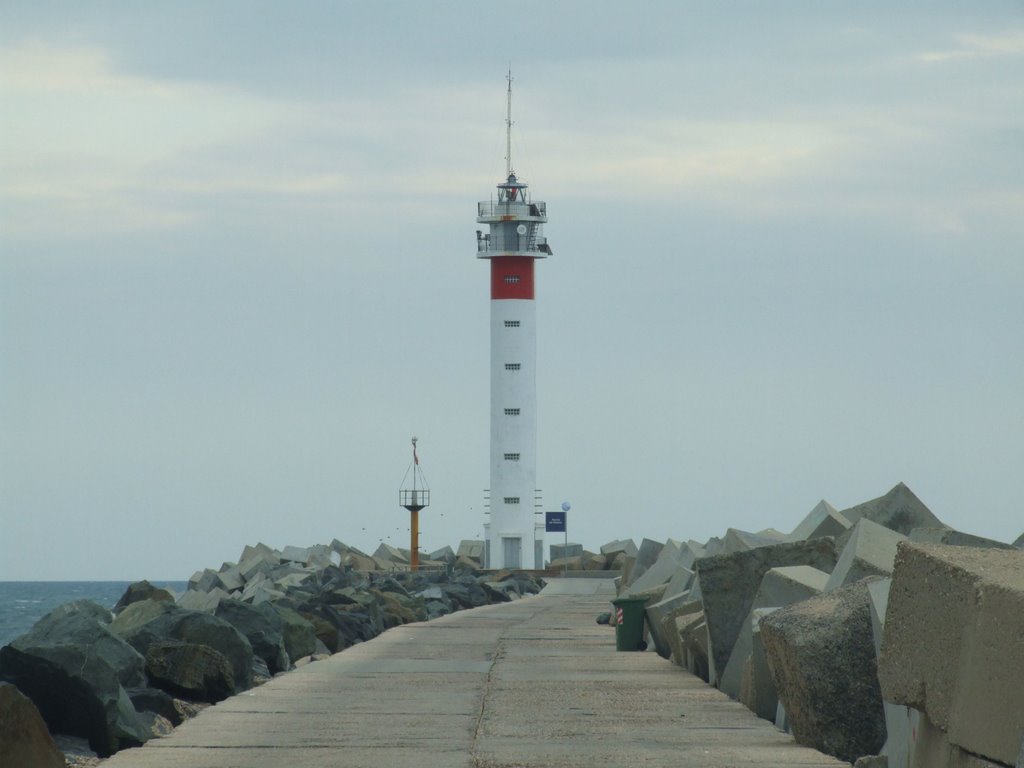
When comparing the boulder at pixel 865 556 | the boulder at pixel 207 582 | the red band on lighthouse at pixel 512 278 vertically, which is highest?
the red band on lighthouse at pixel 512 278

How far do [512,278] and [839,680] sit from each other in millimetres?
41245

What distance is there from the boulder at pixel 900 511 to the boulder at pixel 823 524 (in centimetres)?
23

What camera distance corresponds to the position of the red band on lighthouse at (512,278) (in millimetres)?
49438

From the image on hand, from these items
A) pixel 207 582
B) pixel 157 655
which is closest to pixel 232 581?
pixel 207 582

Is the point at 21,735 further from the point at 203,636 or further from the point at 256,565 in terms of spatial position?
the point at 256,565

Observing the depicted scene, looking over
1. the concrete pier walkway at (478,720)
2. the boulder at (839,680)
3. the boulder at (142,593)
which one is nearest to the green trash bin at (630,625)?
the concrete pier walkway at (478,720)

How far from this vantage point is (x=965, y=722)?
635 centimetres

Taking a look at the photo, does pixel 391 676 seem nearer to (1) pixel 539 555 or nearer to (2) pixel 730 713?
(2) pixel 730 713

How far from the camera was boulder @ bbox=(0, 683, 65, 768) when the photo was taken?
304 inches

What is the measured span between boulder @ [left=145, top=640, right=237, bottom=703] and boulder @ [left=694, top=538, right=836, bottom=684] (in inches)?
155

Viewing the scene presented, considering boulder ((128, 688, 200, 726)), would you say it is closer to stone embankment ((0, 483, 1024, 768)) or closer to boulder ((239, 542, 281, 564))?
stone embankment ((0, 483, 1024, 768))

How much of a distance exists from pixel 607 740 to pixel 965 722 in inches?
134

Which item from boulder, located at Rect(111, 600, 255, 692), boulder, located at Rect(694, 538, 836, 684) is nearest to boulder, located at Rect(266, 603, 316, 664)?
boulder, located at Rect(111, 600, 255, 692)

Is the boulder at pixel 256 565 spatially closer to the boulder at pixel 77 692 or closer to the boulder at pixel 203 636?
the boulder at pixel 203 636
